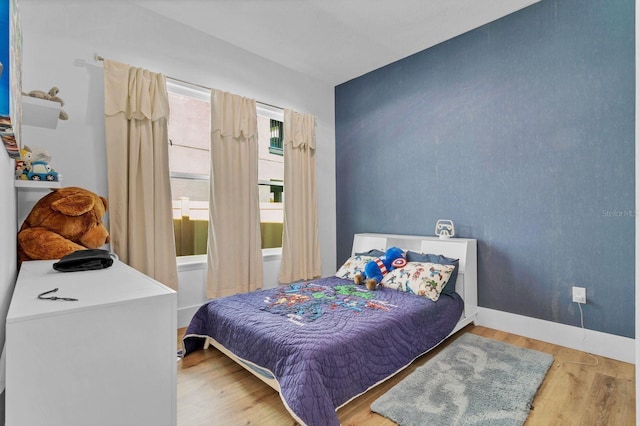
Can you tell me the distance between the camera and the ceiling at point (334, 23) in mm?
2615

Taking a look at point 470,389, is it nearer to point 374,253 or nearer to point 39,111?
point 374,253

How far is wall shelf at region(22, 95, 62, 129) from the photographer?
1.70 m

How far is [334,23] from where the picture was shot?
2859 millimetres

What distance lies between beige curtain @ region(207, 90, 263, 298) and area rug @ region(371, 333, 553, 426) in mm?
1849

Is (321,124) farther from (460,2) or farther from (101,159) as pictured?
(101,159)

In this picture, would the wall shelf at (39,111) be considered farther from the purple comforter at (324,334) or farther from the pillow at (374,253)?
the pillow at (374,253)

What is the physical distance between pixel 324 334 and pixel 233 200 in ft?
5.96

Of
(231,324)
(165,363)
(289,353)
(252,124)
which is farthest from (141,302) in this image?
(252,124)

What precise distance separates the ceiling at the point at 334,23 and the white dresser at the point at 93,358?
257cm

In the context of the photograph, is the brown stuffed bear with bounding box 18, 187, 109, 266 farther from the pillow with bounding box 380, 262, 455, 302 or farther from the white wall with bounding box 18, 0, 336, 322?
the pillow with bounding box 380, 262, 455, 302

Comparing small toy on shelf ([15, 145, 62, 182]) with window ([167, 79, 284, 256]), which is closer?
small toy on shelf ([15, 145, 62, 182])

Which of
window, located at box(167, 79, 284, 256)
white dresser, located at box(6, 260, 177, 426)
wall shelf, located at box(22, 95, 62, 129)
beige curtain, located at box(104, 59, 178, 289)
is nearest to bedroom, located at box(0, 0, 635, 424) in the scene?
beige curtain, located at box(104, 59, 178, 289)

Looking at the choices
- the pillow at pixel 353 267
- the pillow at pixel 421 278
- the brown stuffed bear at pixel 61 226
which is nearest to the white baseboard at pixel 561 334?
the pillow at pixel 421 278

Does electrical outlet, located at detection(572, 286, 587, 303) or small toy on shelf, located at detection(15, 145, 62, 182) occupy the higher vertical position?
small toy on shelf, located at detection(15, 145, 62, 182)
